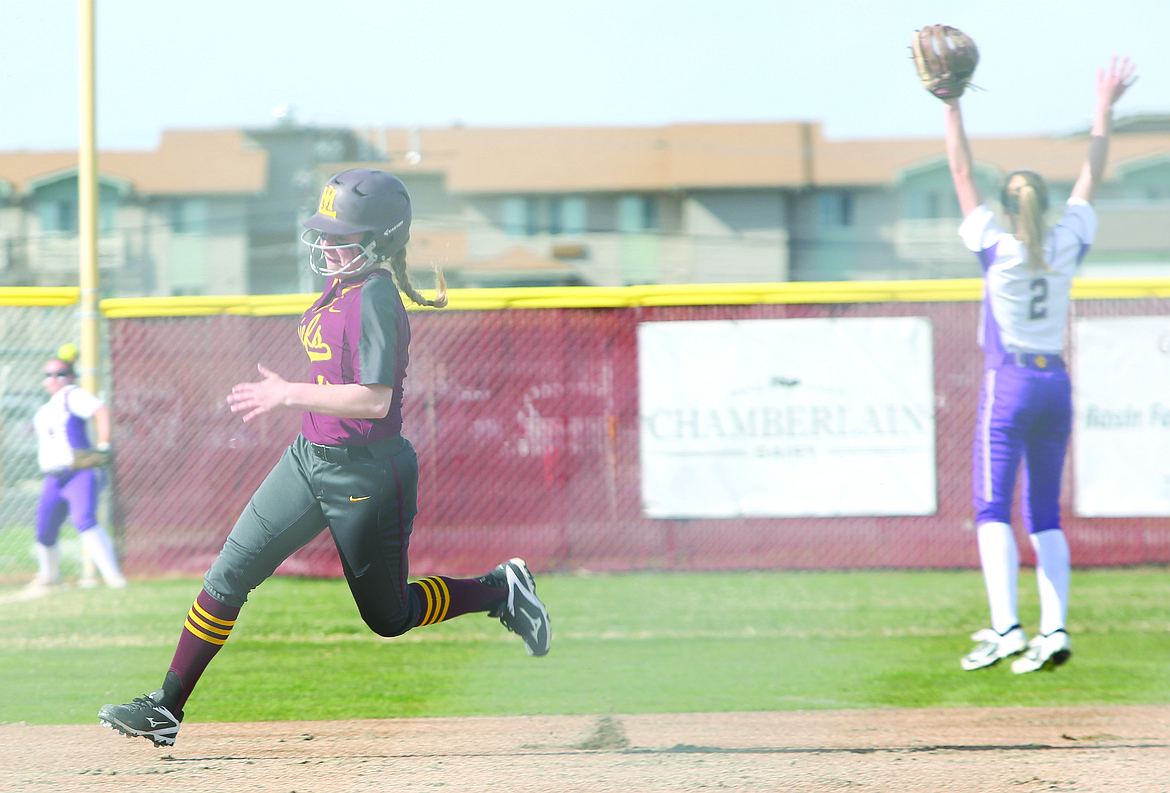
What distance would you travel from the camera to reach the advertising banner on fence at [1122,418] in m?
7.92

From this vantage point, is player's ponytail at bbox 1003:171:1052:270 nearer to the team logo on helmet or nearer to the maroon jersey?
the maroon jersey

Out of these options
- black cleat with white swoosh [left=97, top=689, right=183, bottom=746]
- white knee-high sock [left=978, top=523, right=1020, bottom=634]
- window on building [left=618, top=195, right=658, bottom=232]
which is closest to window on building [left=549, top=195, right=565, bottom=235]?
window on building [left=618, top=195, right=658, bottom=232]

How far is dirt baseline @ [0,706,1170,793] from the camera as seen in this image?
354cm

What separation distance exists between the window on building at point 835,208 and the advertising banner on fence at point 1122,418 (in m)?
26.4

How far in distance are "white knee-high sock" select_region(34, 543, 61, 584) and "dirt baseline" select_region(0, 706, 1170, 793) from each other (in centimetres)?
370

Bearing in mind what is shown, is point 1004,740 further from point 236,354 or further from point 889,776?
point 236,354

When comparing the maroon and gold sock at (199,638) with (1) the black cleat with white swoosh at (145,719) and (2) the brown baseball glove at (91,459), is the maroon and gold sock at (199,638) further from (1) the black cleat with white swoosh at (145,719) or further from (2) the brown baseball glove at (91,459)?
(2) the brown baseball glove at (91,459)

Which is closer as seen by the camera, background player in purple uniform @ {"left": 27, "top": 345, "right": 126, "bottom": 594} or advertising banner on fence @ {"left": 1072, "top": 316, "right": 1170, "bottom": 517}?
background player in purple uniform @ {"left": 27, "top": 345, "right": 126, "bottom": 594}

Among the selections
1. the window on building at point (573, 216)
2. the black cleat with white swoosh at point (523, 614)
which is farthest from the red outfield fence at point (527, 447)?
the window on building at point (573, 216)

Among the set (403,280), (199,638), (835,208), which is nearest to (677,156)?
(835,208)

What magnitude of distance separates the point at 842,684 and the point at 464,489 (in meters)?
3.71

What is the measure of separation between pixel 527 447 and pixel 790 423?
76.2 inches

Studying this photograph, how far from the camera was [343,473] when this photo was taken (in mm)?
3389

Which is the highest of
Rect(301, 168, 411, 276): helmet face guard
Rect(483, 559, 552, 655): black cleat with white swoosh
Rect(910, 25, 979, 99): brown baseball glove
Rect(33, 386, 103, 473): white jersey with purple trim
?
Rect(910, 25, 979, 99): brown baseball glove
